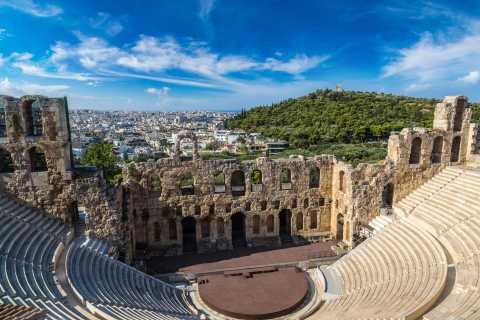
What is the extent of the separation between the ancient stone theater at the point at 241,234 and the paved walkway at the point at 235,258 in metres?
0.13

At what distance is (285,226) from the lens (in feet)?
85.1

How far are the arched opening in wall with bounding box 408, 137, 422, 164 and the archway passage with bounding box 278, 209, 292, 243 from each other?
992cm

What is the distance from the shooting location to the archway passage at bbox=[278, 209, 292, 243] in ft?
79.0

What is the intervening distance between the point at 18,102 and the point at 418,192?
25988mm

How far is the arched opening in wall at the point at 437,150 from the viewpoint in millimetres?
23000

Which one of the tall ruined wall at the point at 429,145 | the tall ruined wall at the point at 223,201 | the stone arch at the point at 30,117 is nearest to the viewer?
the stone arch at the point at 30,117

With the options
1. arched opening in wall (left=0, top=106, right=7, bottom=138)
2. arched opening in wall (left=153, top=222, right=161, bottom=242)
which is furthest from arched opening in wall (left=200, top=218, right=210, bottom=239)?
arched opening in wall (left=0, top=106, right=7, bottom=138)

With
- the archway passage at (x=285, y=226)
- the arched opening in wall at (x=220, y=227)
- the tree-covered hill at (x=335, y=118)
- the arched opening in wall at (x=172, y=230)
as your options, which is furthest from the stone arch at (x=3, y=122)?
the tree-covered hill at (x=335, y=118)

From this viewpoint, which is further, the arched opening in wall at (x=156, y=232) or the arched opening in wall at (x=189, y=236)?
the arched opening in wall at (x=189, y=236)

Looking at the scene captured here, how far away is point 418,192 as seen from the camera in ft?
72.6

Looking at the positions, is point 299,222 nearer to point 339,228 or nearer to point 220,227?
point 339,228

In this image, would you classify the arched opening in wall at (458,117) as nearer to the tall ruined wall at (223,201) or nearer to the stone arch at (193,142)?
the tall ruined wall at (223,201)

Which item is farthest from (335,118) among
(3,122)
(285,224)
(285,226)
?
(3,122)

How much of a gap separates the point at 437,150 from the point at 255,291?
1728cm
